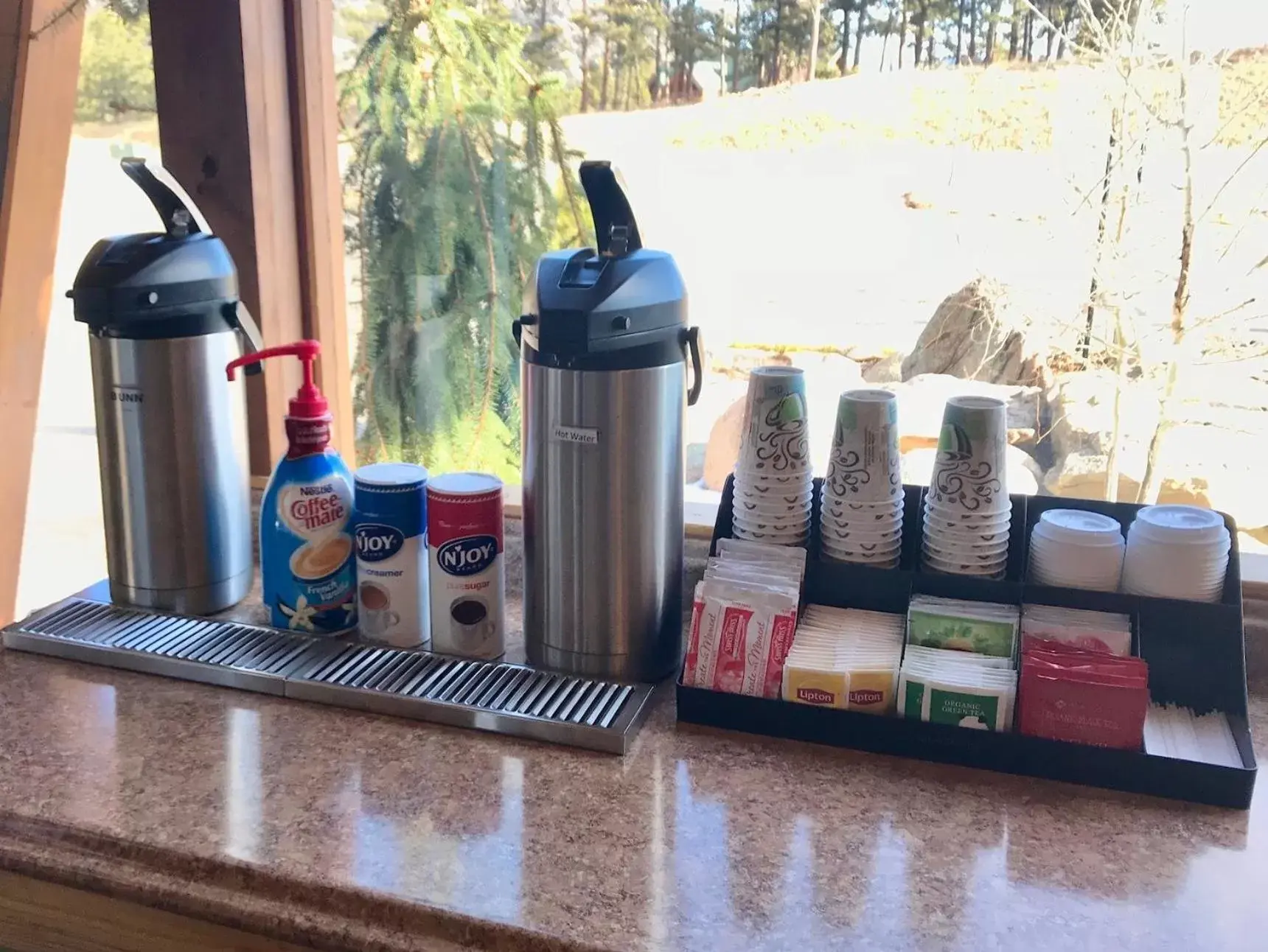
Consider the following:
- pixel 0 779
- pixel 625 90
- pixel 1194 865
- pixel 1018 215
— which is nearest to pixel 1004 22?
pixel 1018 215

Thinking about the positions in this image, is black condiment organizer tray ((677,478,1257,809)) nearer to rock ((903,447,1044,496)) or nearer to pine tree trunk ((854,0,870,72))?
rock ((903,447,1044,496))

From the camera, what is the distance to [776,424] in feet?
3.10

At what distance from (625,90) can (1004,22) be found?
0.39 m

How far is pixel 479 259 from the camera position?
1.27m

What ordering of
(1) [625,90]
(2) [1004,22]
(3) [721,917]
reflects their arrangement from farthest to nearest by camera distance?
1. (1) [625,90]
2. (2) [1004,22]
3. (3) [721,917]

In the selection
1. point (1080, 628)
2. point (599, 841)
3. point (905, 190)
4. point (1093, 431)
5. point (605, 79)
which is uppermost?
point (605, 79)

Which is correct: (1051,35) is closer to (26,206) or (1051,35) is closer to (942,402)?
(942,402)

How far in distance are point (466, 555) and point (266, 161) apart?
0.57 metres

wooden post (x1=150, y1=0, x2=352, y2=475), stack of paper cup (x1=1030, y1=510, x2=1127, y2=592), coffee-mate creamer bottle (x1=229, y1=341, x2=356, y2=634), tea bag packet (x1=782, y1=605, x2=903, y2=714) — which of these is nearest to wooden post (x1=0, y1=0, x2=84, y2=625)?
wooden post (x1=150, y1=0, x2=352, y2=475)

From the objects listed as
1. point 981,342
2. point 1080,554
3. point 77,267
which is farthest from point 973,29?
point 77,267

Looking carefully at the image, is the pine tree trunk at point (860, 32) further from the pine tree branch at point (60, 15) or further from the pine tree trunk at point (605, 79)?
the pine tree branch at point (60, 15)

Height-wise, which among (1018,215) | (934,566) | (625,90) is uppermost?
(625,90)

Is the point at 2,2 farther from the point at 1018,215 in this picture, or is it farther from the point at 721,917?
the point at 721,917

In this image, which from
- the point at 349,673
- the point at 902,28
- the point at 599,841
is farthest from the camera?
the point at 902,28
